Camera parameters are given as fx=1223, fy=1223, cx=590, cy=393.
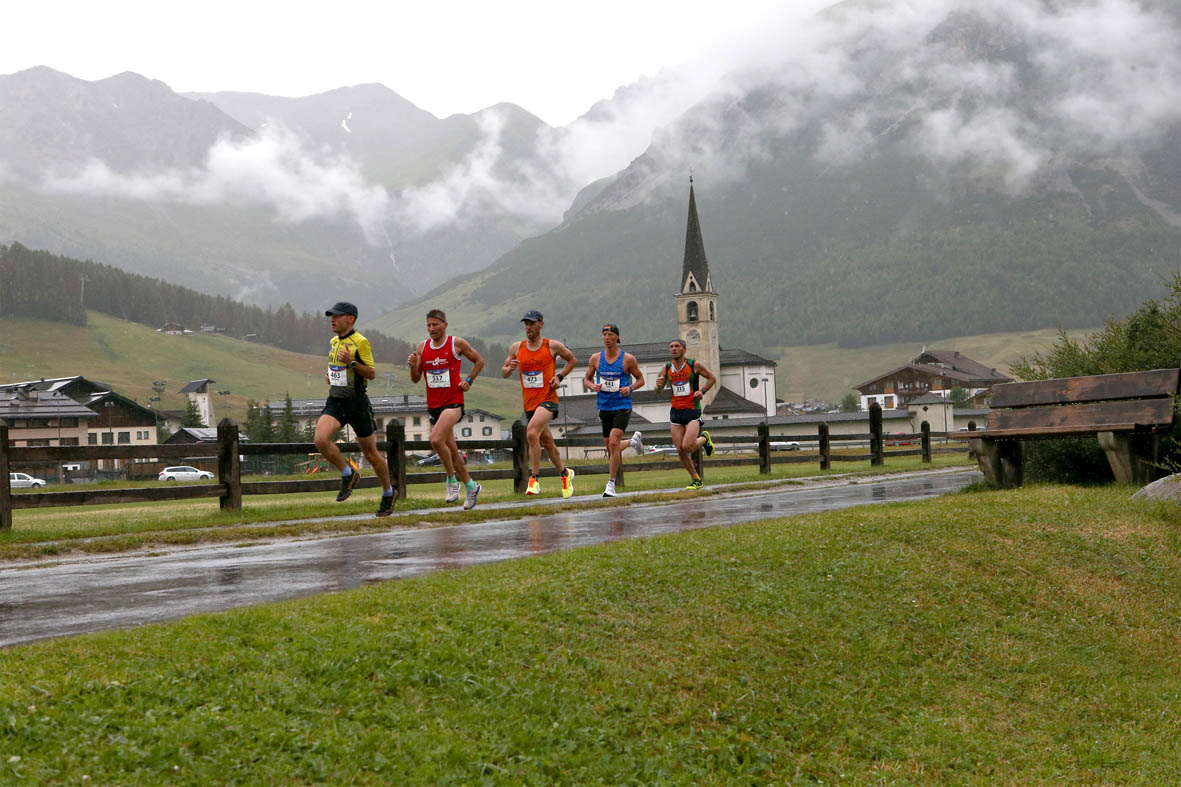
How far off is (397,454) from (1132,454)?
996 centimetres

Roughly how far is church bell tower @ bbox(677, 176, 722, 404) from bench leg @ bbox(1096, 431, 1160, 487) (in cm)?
14907

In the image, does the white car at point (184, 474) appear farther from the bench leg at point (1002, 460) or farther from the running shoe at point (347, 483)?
the bench leg at point (1002, 460)

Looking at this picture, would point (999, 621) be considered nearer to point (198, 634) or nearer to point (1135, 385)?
point (198, 634)

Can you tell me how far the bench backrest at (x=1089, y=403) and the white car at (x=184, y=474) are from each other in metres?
81.3

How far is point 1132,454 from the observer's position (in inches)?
541

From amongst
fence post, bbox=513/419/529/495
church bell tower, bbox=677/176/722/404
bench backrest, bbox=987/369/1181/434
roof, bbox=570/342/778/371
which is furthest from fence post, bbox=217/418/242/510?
roof, bbox=570/342/778/371

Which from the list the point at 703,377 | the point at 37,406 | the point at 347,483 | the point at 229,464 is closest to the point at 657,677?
the point at 347,483

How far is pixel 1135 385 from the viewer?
13781 millimetres

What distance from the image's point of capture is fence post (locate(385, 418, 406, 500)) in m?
18.0

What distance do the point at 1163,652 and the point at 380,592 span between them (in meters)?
5.21

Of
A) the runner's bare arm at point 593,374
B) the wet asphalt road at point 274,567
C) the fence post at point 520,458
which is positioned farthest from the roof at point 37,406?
the wet asphalt road at point 274,567

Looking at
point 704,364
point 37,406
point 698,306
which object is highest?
point 698,306

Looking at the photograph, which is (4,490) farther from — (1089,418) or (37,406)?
(37,406)

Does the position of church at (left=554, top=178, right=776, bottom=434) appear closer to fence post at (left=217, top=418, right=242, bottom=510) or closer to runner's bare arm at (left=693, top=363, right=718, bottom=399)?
runner's bare arm at (left=693, top=363, right=718, bottom=399)
